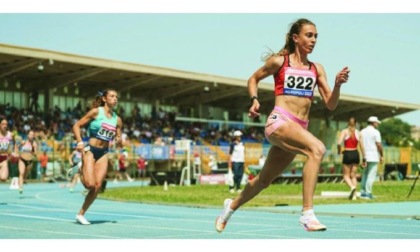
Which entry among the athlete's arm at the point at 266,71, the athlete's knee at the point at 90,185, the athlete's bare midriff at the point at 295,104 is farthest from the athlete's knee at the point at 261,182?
the athlete's knee at the point at 90,185

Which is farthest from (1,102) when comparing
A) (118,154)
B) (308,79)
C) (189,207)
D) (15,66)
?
(308,79)

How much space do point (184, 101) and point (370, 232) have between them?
47892 mm

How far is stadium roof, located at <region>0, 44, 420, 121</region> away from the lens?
41056 millimetres

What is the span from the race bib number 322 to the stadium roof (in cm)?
3120

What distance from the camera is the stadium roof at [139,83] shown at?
41.1 metres

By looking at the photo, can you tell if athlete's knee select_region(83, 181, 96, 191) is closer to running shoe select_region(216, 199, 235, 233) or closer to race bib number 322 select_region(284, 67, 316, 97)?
running shoe select_region(216, 199, 235, 233)

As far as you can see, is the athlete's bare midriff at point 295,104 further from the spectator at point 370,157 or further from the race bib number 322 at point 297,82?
the spectator at point 370,157

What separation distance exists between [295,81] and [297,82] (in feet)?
0.07

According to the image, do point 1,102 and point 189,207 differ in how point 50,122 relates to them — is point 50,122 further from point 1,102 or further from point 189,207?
point 189,207

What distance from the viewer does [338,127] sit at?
60.3 m

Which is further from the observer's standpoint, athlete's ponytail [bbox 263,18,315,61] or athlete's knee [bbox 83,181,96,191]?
athlete's knee [bbox 83,181,96,191]

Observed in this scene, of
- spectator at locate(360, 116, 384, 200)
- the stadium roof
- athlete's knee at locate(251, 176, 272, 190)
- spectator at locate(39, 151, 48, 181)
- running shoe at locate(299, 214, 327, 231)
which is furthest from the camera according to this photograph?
the stadium roof

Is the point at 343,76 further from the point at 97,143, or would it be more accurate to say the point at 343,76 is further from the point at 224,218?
the point at 97,143

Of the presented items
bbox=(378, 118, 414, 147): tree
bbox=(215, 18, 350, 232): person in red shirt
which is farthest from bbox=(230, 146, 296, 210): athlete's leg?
bbox=(378, 118, 414, 147): tree
